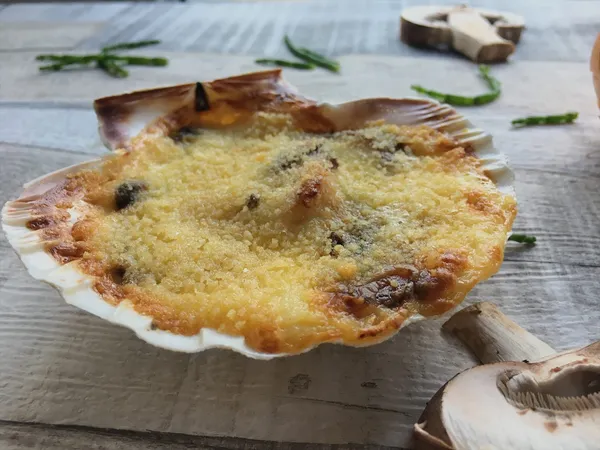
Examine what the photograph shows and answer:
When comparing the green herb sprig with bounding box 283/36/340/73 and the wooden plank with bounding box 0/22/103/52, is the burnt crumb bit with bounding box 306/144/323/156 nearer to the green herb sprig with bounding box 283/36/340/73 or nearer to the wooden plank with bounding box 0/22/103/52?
the green herb sprig with bounding box 283/36/340/73

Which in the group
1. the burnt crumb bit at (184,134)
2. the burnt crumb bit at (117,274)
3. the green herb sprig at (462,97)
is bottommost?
the green herb sprig at (462,97)

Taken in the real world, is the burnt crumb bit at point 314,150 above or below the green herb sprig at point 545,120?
above

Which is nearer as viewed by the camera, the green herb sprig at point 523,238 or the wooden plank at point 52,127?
the green herb sprig at point 523,238

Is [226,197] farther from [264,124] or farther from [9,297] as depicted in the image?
[9,297]

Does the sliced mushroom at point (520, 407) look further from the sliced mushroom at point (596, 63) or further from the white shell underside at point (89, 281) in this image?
the sliced mushroom at point (596, 63)

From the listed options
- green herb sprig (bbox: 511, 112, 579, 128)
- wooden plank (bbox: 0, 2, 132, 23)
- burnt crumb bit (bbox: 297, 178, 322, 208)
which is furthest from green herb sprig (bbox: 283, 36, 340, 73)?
burnt crumb bit (bbox: 297, 178, 322, 208)

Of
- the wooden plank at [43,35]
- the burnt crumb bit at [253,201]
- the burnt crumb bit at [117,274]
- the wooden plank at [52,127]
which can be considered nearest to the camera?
the burnt crumb bit at [117,274]

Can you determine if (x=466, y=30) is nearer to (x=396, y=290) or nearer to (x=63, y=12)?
(x=396, y=290)

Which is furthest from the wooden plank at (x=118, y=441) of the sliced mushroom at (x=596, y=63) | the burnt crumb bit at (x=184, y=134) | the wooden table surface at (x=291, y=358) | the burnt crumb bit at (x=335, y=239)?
the sliced mushroom at (x=596, y=63)
